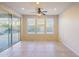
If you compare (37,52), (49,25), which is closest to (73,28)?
(37,52)

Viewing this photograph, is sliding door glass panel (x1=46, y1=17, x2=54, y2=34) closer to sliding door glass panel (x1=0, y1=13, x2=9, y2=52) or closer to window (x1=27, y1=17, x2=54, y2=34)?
window (x1=27, y1=17, x2=54, y2=34)

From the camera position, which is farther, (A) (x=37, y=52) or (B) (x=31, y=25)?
(B) (x=31, y=25)

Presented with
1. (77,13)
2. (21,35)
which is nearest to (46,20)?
(21,35)

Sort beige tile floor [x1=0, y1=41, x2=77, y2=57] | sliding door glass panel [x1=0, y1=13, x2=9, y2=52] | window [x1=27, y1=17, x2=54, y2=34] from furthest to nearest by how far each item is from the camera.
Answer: window [x1=27, y1=17, x2=54, y2=34]
sliding door glass panel [x1=0, y1=13, x2=9, y2=52]
beige tile floor [x1=0, y1=41, x2=77, y2=57]

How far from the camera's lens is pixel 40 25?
1063cm

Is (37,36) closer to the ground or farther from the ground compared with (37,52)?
farther from the ground

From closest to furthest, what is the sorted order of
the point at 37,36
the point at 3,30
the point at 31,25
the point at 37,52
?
the point at 37,52 → the point at 3,30 → the point at 37,36 → the point at 31,25

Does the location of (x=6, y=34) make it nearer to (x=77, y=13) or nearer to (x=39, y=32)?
(x=77, y=13)

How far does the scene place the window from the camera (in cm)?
1048

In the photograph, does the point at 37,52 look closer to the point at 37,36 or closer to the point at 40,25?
the point at 37,36

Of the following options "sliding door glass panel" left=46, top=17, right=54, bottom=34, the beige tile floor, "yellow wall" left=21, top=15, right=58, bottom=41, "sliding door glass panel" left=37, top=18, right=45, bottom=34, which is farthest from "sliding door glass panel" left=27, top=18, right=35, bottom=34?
the beige tile floor

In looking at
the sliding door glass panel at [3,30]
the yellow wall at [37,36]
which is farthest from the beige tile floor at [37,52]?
the yellow wall at [37,36]

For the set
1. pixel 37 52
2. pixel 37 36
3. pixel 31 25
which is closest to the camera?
pixel 37 52

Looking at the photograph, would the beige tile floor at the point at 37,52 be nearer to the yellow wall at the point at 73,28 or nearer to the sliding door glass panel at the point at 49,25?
the yellow wall at the point at 73,28
